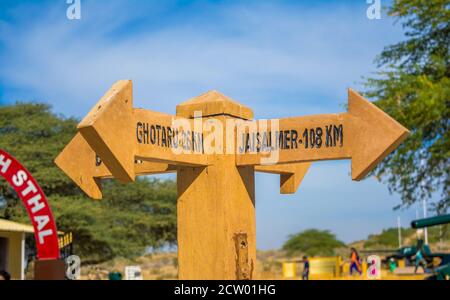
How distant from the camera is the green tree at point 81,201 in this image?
116ft

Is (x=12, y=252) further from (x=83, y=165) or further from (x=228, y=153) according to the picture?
(x=228, y=153)

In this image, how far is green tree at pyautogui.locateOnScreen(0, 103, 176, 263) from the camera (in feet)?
116

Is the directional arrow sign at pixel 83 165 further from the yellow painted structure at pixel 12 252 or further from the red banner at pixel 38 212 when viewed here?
the yellow painted structure at pixel 12 252

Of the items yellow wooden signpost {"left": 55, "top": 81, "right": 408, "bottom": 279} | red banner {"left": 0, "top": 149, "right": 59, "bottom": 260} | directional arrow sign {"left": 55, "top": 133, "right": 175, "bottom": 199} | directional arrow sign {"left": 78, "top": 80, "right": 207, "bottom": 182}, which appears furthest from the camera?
directional arrow sign {"left": 55, "top": 133, "right": 175, "bottom": 199}

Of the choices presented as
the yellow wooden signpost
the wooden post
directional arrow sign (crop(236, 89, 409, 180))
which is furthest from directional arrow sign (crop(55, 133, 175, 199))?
directional arrow sign (crop(236, 89, 409, 180))

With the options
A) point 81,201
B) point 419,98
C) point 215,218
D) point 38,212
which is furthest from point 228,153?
point 81,201

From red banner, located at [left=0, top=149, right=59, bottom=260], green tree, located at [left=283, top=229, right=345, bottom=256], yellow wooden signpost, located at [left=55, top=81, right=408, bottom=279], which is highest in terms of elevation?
green tree, located at [left=283, top=229, right=345, bottom=256]

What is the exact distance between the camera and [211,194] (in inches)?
165

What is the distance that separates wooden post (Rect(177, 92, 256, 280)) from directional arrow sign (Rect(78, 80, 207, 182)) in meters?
0.17

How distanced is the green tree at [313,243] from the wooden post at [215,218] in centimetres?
5948

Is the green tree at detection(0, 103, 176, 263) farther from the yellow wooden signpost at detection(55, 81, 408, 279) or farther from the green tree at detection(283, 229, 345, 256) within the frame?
the yellow wooden signpost at detection(55, 81, 408, 279)

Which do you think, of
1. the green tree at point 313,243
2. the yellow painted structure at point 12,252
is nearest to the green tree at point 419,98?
the yellow painted structure at point 12,252

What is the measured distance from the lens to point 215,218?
4168 millimetres
